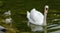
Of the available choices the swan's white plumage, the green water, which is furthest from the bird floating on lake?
the green water

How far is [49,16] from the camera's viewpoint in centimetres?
1116

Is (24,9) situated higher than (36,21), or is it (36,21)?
(24,9)

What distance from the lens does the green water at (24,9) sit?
32.3ft

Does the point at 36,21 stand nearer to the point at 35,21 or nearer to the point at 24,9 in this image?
the point at 35,21

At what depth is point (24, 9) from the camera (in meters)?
12.4

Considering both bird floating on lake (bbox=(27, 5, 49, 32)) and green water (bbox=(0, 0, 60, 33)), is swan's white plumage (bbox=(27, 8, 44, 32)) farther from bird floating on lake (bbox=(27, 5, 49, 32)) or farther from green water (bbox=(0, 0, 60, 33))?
green water (bbox=(0, 0, 60, 33))

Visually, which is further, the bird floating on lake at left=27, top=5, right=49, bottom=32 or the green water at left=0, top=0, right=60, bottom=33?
the green water at left=0, top=0, right=60, bottom=33

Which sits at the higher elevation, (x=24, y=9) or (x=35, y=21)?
(x=24, y=9)

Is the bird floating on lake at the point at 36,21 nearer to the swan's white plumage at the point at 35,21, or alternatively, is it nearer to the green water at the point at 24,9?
the swan's white plumage at the point at 35,21

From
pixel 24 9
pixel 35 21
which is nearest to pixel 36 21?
pixel 35 21

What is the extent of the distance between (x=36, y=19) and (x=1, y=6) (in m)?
3.12

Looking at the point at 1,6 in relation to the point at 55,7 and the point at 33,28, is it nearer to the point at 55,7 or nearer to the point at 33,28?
the point at 55,7

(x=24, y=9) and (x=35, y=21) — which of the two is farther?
(x=24, y=9)

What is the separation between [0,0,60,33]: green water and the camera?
32.3 feet
